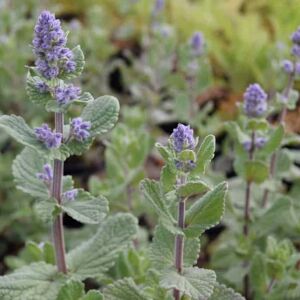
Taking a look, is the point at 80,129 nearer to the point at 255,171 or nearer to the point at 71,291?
the point at 71,291

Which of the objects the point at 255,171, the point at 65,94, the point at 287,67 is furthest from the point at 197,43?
the point at 65,94

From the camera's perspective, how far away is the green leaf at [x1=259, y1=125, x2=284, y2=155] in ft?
5.25

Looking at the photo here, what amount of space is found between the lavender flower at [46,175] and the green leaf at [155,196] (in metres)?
0.25

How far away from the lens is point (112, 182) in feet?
6.07

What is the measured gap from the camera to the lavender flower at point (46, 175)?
1.29 metres

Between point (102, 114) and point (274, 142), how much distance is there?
0.57 metres

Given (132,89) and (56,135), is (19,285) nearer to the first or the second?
(56,135)

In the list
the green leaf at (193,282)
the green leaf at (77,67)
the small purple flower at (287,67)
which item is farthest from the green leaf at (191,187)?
the small purple flower at (287,67)

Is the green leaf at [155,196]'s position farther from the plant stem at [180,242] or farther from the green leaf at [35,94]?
the green leaf at [35,94]

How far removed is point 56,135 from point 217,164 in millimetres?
1262

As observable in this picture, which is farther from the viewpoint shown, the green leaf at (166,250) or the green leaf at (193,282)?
the green leaf at (166,250)

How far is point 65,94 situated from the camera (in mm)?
1140

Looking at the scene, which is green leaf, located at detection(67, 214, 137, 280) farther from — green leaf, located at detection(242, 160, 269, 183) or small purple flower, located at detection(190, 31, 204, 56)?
small purple flower, located at detection(190, 31, 204, 56)

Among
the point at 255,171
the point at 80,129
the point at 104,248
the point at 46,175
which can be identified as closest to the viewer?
the point at 80,129
